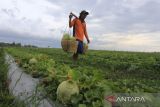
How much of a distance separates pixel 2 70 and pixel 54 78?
6.52ft

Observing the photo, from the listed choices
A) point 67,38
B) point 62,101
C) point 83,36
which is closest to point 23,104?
point 62,101

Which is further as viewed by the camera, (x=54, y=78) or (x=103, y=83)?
(x=54, y=78)

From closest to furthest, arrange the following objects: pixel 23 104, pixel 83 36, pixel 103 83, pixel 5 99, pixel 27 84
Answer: pixel 23 104 < pixel 103 83 < pixel 5 99 < pixel 27 84 < pixel 83 36

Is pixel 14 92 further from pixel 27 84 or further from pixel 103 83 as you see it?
pixel 103 83

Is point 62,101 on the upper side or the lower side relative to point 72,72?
lower

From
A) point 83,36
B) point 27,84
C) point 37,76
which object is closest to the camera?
point 27,84

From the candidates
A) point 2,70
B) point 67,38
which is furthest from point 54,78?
point 67,38

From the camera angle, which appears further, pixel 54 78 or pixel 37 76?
pixel 37 76

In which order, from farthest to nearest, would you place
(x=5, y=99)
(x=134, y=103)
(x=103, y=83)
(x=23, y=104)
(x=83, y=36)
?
(x=83, y=36) → (x=5, y=99) → (x=103, y=83) → (x=23, y=104) → (x=134, y=103)

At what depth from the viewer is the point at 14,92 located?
561 cm

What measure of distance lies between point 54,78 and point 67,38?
6425 millimetres

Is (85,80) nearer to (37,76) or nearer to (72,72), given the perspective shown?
(72,72)

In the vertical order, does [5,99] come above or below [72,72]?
below

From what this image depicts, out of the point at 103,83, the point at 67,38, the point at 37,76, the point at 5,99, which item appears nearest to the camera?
the point at 103,83
